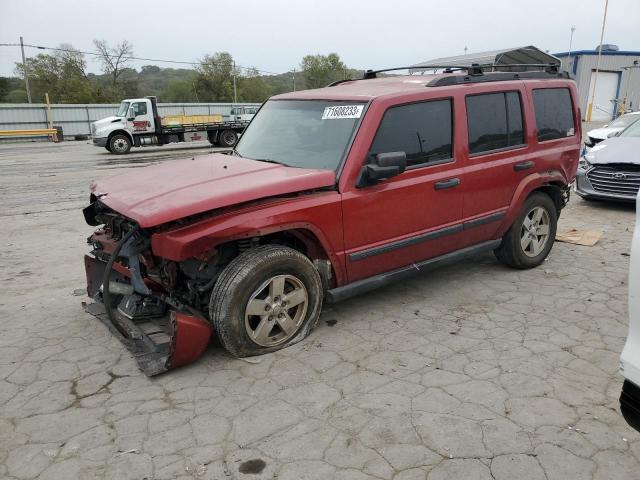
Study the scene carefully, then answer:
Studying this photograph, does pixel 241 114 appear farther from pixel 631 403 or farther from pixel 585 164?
pixel 631 403

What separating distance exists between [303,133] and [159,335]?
1975mm

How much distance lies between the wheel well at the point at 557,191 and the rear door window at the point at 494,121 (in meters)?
0.67

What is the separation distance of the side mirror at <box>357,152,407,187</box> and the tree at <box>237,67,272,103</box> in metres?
67.3

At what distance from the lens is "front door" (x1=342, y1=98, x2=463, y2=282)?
12.6 ft

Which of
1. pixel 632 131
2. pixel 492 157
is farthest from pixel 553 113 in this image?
pixel 632 131

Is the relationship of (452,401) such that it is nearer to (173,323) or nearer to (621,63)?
(173,323)

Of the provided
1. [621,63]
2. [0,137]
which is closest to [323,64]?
[621,63]

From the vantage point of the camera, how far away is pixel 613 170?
7.85 m

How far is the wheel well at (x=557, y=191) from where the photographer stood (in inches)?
205

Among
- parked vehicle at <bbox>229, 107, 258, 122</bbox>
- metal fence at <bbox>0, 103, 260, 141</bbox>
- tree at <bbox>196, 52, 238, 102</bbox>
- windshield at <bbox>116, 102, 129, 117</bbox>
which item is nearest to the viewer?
windshield at <bbox>116, 102, 129, 117</bbox>

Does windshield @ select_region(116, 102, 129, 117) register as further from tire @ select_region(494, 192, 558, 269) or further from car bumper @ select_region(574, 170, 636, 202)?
tire @ select_region(494, 192, 558, 269)

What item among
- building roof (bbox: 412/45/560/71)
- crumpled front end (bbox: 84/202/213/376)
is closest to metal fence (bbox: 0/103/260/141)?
building roof (bbox: 412/45/560/71)

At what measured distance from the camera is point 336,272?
3844 millimetres

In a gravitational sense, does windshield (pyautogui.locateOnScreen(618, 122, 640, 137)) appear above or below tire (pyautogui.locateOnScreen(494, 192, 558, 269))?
above
